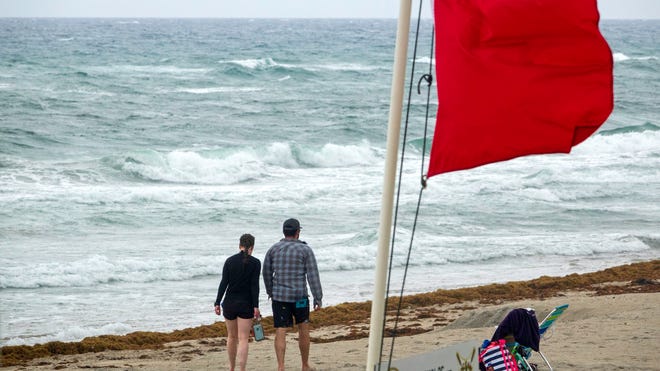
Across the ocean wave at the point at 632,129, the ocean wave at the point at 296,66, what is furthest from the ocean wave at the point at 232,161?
the ocean wave at the point at 296,66

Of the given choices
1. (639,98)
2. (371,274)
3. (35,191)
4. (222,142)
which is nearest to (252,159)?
(222,142)

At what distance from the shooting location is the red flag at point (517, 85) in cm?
489

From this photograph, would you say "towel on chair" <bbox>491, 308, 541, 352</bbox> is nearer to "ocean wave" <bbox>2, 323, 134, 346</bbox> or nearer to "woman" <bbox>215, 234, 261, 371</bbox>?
"woman" <bbox>215, 234, 261, 371</bbox>

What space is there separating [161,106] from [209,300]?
107 feet

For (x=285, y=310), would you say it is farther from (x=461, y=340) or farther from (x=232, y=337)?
(x=461, y=340)

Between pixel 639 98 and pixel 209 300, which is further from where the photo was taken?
pixel 639 98

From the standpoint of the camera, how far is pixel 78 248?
19.4 m

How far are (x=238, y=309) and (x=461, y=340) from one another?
10.8ft

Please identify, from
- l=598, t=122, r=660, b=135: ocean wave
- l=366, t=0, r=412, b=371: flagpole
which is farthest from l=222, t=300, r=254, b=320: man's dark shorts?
l=598, t=122, r=660, b=135: ocean wave

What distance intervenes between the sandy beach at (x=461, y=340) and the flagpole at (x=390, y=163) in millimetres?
4341

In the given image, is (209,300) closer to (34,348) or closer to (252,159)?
(34,348)

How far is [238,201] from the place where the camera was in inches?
989

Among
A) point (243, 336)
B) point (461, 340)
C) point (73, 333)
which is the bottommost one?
point (73, 333)

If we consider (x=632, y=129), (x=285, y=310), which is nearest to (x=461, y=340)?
(x=285, y=310)
